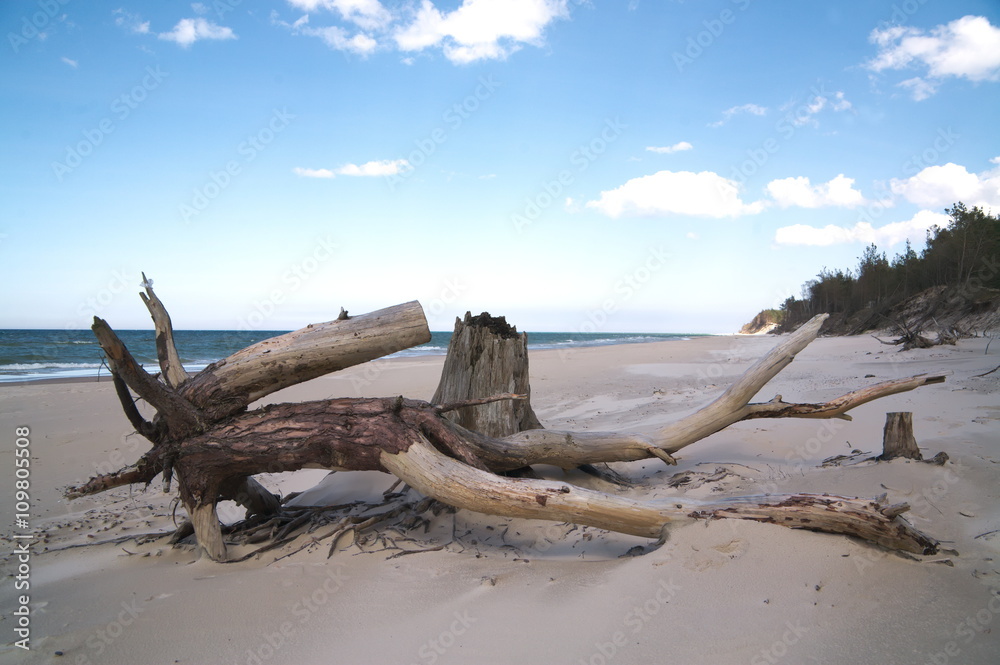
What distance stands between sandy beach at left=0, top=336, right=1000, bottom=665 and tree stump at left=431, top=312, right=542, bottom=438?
2.39ft

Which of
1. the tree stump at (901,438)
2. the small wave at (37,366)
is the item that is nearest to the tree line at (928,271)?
the tree stump at (901,438)

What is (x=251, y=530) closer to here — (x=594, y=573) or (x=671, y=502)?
(x=594, y=573)

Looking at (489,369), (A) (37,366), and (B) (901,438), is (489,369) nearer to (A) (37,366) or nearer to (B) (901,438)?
(B) (901,438)

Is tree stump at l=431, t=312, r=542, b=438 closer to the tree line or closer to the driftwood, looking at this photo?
the driftwood

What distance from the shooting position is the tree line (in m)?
23.2

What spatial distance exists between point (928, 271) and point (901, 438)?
3125 cm

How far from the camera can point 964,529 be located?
2.84m

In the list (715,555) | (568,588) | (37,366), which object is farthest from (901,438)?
(37,366)

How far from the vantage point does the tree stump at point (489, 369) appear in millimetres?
4797

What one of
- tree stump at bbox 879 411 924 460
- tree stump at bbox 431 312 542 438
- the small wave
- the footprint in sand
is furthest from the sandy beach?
the small wave

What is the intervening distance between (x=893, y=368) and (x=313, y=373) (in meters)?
11.9

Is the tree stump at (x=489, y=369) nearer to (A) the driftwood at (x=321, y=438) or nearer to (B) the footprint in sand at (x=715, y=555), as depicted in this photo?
(A) the driftwood at (x=321, y=438)

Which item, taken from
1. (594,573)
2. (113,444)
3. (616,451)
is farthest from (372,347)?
(113,444)

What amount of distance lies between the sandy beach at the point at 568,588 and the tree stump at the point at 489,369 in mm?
728
